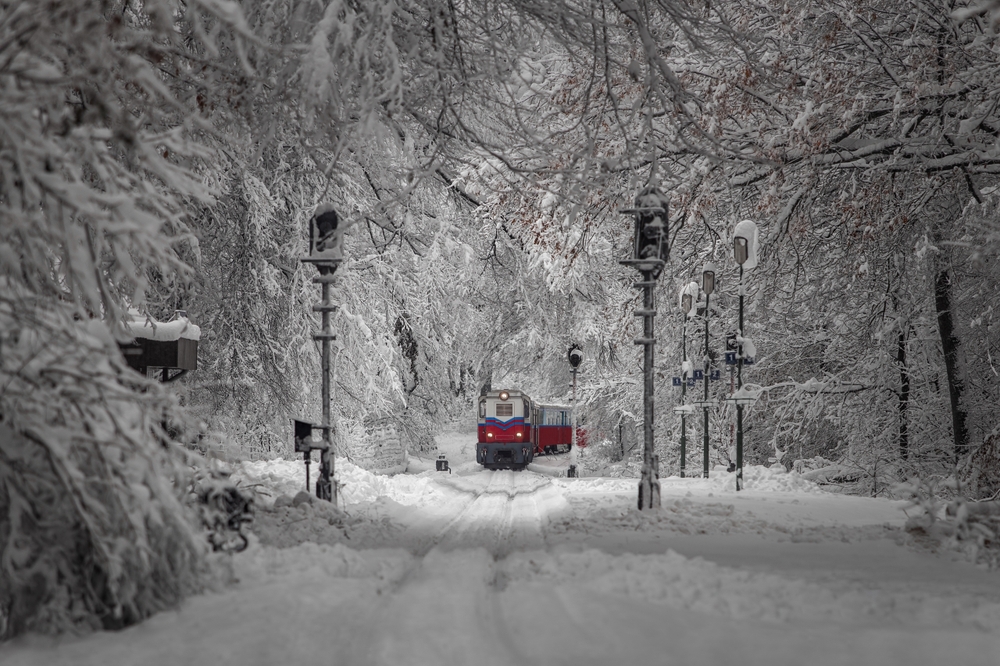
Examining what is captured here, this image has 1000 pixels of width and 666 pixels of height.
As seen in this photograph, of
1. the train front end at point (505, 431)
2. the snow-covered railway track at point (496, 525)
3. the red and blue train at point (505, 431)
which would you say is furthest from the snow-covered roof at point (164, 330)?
the train front end at point (505, 431)

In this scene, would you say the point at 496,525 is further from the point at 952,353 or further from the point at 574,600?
the point at 952,353

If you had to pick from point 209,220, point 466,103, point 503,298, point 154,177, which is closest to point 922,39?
point 466,103

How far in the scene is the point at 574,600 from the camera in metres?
4.92

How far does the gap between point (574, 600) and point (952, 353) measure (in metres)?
12.0

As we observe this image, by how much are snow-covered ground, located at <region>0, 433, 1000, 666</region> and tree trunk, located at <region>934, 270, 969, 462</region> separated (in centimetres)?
709

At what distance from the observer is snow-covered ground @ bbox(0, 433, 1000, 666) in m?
3.97

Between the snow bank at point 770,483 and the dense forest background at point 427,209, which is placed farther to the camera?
the snow bank at point 770,483

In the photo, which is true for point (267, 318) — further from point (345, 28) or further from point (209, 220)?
point (345, 28)

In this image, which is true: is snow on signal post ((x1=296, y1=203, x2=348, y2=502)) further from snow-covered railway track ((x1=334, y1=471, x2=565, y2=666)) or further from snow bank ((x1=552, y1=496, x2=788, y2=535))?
snow bank ((x1=552, y1=496, x2=788, y2=535))

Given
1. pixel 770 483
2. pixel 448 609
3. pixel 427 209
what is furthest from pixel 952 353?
pixel 448 609

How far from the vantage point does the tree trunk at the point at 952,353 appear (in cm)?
1402

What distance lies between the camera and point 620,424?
31.9m

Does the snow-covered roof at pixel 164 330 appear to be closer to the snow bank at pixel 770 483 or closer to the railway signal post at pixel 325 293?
the railway signal post at pixel 325 293

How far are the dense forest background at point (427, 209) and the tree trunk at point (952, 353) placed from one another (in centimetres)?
6
